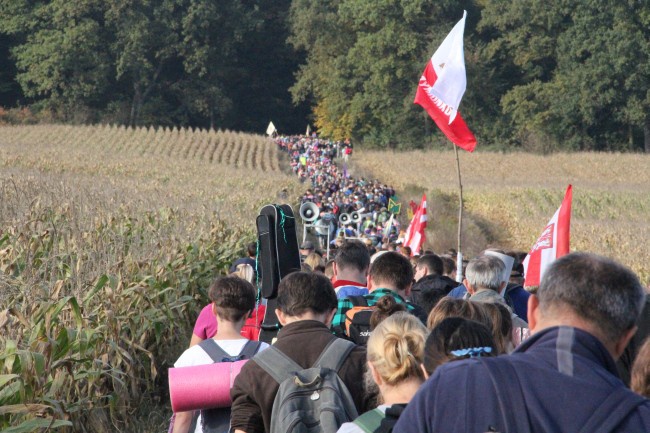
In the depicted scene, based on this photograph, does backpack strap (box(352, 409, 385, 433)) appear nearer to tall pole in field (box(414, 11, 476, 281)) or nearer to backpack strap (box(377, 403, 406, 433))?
backpack strap (box(377, 403, 406, 433))

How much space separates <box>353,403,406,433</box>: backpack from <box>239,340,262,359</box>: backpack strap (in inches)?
68.6

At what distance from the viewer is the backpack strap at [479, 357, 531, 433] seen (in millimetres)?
2684

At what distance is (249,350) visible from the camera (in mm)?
5375

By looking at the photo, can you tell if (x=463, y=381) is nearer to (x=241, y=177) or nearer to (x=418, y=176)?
(x=241, y=177)

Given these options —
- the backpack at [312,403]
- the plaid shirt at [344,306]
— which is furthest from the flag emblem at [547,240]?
the backpack at [312,403]

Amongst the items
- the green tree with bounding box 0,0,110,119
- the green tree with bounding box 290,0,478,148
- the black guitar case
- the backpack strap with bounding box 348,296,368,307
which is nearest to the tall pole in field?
Answer: the black guitar case

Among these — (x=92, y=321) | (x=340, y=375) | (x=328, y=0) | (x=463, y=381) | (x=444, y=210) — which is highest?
(x=328, y=0)

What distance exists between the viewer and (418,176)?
5353 cm

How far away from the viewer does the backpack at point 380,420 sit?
11.7 feet

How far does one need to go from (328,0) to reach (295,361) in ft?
281

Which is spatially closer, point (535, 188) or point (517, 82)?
point (535, 188)

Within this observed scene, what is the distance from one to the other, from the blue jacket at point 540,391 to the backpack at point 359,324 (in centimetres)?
308

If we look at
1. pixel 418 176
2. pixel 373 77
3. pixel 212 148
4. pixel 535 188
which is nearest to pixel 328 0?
pixel 373 77

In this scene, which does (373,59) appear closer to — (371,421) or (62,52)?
(62,52)
